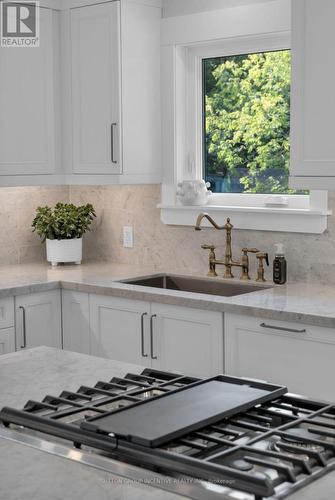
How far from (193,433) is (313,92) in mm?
2149

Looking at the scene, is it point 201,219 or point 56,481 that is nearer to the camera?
point 56,481

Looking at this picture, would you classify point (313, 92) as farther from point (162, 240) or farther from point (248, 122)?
point (162, 240)

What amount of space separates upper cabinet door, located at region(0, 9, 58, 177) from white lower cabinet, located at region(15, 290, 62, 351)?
2.33ft

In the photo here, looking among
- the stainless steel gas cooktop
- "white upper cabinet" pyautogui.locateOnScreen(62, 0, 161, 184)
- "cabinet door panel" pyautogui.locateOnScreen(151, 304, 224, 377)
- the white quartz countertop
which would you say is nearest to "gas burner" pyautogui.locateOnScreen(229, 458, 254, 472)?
the stainless steel gas cooktop

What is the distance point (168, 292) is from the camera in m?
3.83

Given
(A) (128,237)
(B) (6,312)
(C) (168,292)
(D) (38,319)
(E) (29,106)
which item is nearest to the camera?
(C) (168,292)

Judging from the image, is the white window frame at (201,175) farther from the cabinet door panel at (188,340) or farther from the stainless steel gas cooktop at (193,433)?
the stainless steel gas cooktop at (193,433)

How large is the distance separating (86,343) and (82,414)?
2.34 metres

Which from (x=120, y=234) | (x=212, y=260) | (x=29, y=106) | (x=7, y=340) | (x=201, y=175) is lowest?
(x=7, y=340)

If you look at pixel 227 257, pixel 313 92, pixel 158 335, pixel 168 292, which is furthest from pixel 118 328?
pixel 313 92

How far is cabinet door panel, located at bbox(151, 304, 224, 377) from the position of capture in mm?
3609

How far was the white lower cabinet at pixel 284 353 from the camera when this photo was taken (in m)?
3.27

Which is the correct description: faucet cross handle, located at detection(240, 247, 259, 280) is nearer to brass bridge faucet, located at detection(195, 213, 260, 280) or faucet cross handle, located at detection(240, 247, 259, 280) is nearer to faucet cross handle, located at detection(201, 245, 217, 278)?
brass bridge faucet, located at detection(195, 213, 260, 280)

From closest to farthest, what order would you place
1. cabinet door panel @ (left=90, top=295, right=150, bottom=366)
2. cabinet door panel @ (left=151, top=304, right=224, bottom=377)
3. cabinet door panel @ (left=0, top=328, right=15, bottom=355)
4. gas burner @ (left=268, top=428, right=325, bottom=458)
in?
gas burner @ (left=268, top=428, right=325, bottom=458) < cabinet door panel @ (left=151, top=304, right=224, bottom=377) < cabinet door panel @ (left=90, top=295, right=150, bottom=366) < cabinet door panel @ (left=0, top=328, right=15, bottom=355)
